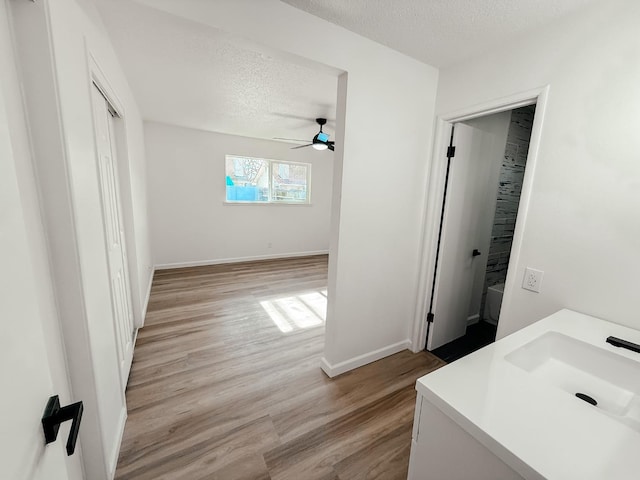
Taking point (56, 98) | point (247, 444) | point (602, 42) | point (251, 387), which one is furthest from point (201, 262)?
point (602, 42)

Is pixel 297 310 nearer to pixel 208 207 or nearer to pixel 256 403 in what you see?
pixel 256 403

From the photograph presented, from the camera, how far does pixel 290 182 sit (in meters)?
5.61

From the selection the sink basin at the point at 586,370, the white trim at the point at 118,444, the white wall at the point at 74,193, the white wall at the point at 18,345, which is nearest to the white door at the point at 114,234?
the white trim at the point at 118,444

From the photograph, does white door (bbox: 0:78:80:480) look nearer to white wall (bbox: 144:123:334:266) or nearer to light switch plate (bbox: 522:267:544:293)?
light switch plate (bbox: 522:267:544:293)

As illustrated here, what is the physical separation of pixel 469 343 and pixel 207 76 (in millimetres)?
3598

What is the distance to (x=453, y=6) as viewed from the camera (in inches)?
54.8

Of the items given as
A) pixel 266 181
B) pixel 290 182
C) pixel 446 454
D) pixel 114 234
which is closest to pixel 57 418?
pixel 446 454

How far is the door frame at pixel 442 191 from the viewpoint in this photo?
1.55m

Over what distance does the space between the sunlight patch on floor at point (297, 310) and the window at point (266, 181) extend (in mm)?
2466

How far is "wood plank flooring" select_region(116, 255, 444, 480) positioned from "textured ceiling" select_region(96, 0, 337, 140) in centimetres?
228

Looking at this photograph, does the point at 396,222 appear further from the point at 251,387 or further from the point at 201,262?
the point at 201,262

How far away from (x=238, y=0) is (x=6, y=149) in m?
1.37

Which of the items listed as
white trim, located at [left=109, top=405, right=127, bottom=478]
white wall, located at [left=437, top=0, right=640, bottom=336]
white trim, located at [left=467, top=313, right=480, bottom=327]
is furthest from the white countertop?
white trim, located at [left=467, top=313, right=480, bottom=327]

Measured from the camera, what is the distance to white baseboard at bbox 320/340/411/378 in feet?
6.94
